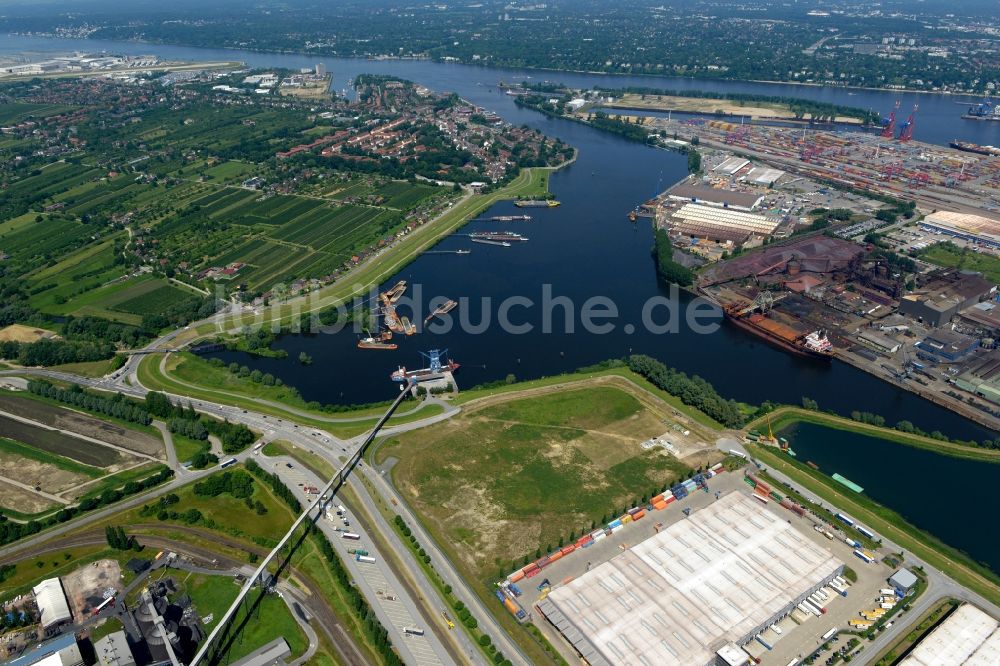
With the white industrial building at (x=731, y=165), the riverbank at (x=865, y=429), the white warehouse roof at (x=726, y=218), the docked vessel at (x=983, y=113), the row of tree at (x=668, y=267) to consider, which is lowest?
the riverbank at (x=865, y=429)

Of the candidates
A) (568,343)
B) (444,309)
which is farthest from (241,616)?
(444,309)

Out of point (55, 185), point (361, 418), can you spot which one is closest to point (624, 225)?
point (361, 418)

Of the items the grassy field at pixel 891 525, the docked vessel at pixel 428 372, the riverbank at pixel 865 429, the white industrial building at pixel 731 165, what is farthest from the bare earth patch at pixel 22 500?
the white industrial building at pixel 731 165

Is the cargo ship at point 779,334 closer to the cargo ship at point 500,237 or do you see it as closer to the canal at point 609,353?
the canal at point 609,353

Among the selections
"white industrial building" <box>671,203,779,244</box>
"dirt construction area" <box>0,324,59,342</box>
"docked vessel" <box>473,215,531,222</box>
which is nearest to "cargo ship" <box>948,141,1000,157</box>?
"white industrial building" <box>671,203,779,244</box>

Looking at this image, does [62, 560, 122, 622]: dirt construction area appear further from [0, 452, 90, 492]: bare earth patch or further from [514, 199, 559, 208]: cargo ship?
[514, 199, 559, 208]: cargo ship

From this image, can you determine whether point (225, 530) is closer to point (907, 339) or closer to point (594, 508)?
point (594, 508)

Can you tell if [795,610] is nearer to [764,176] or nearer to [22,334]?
[22,334]
